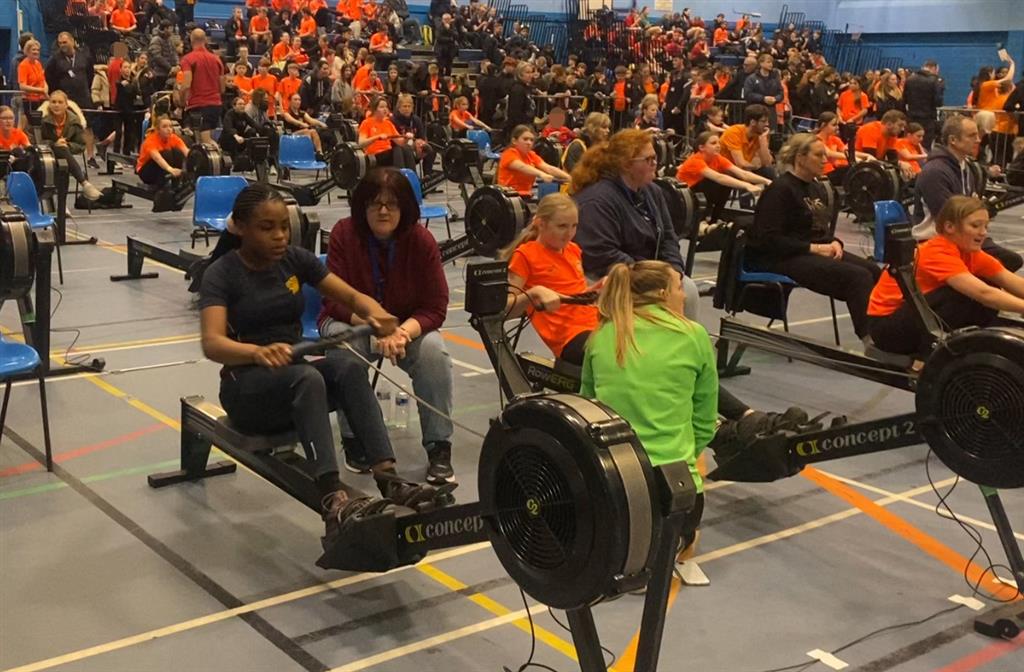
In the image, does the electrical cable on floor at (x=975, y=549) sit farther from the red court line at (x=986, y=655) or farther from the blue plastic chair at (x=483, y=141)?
the blue plastic chair at (x=483, y=141)

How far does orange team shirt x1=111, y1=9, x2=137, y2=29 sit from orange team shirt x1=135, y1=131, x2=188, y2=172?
31.2ft

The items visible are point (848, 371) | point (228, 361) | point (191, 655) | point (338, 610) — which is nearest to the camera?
point (191, 655)

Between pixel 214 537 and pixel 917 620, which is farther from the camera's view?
pixel 214 537

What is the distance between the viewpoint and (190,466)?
15.7ft

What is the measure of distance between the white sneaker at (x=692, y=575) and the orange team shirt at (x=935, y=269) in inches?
77.8

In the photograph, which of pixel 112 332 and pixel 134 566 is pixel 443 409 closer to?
pixel 134 566

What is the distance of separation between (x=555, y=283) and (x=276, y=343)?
58.9 inches

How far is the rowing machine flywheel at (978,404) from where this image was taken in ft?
11.6

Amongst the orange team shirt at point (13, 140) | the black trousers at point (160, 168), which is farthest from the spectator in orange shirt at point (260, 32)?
the orange team shirt at point (13, 140)

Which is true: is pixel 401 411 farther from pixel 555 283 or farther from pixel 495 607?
pixel 495 607

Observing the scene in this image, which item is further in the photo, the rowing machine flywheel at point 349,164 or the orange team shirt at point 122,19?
the orange team shirt at point 122,19

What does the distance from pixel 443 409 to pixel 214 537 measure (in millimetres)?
985

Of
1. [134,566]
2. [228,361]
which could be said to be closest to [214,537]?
[134,566]

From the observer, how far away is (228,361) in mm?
3957
